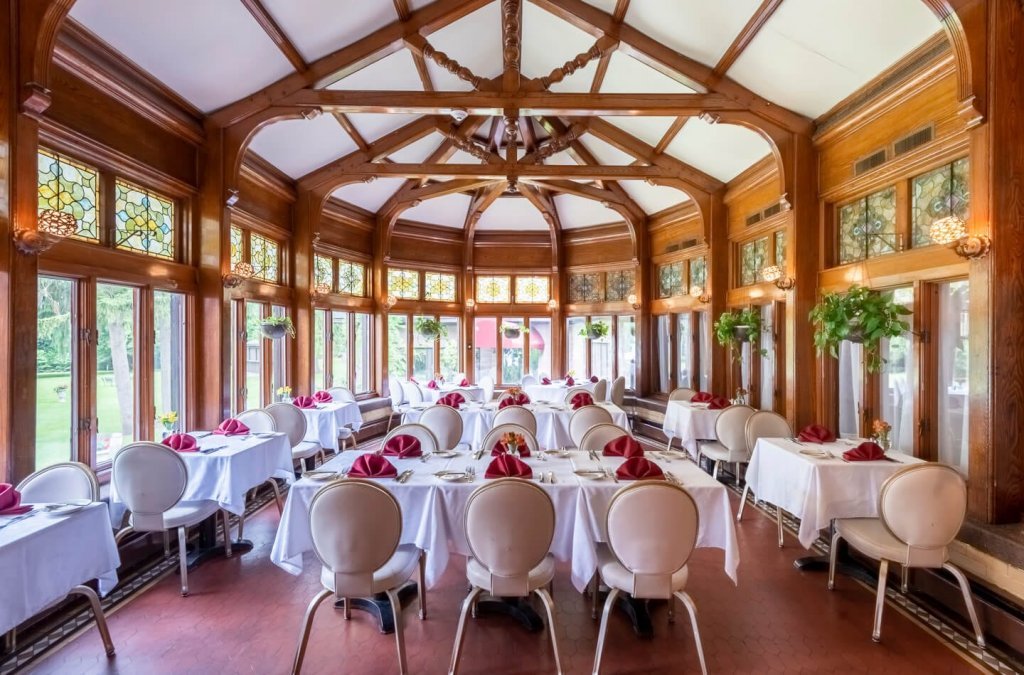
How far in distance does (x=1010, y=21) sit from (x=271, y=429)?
7.02 metres

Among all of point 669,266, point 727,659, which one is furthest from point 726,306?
point 727,659

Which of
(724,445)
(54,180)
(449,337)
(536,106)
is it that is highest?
(536,106)

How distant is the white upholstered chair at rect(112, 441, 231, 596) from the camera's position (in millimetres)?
3643

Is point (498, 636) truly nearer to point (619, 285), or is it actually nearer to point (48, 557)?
point (48, 557)

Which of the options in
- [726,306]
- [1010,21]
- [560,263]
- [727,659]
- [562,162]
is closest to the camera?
[727,659]

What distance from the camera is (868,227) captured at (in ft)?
16.8

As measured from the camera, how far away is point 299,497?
333cm

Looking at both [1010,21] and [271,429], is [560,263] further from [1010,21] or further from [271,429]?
[1010,21]

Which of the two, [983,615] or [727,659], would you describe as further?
[983,615]

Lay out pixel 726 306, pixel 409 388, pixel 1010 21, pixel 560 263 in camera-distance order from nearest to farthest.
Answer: pixel 1010 21 → pixel 726 306 → pixel 409 388 → pixel 560 263

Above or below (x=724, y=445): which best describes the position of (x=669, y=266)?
above

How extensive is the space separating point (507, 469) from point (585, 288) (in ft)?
26.2

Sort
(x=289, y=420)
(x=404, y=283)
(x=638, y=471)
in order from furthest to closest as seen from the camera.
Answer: (x=404, y=283), (x=289, y=420), (x=638, y=471)

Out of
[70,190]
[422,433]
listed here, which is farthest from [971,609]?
[70,190]
